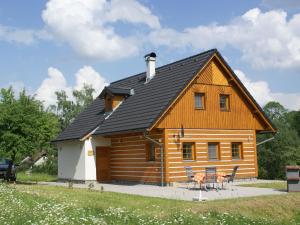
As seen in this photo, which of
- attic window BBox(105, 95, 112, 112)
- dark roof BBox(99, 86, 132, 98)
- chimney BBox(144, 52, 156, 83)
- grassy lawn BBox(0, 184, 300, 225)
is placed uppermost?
chimney BBox(144, 52, 156, 83)

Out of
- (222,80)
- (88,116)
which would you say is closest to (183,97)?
(222,80)

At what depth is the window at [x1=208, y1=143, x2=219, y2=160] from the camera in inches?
1004

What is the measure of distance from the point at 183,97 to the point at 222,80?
3.23 metres

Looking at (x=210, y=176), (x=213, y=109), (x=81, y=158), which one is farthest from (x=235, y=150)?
(x=81, y=158)

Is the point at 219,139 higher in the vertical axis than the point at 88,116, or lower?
lower

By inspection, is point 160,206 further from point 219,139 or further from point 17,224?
point 219,139

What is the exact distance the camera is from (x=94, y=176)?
28.0 meters

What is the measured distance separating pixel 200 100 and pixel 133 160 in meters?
5.03

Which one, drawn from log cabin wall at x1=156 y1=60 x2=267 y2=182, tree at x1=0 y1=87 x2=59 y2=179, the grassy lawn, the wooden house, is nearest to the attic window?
the wooden house

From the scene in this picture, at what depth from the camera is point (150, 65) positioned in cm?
2919

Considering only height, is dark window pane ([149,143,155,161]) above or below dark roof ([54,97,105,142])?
below

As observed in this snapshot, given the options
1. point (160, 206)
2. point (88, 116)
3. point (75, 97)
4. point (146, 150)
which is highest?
point (75, 97)

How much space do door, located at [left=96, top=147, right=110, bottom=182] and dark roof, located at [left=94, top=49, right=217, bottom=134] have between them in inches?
51.2

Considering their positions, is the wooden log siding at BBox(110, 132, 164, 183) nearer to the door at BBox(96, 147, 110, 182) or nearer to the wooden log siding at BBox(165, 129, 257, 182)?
the door at BBox(96, 147, 110, 182)
